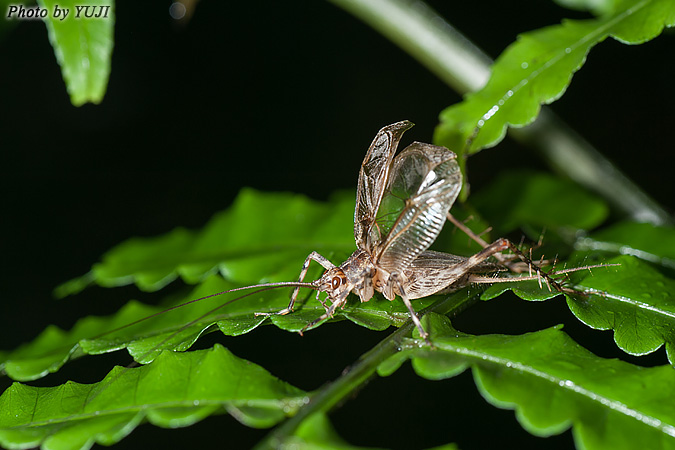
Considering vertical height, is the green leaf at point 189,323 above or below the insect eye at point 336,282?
below

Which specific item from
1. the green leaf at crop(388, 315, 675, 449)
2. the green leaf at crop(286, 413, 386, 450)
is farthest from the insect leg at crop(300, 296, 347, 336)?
the green leaf at crop(286, 413, 386, 450)

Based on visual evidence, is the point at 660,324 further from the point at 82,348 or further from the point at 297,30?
the point at 297,30

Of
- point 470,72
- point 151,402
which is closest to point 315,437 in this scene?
point 151,402

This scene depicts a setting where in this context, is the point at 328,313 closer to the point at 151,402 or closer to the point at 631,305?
the point at 151,402

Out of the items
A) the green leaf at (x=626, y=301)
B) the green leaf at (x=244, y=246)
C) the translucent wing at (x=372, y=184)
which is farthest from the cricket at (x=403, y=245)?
the green leaf at (x=244, y=246)

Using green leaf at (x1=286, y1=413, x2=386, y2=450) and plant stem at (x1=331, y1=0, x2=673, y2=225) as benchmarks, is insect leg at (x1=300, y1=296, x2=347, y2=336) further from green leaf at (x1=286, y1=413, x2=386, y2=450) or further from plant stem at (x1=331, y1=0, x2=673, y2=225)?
plant stem at (x1=331, y1=0, x2=673, y2=225)

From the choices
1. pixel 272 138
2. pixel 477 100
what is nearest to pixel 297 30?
pixel 272 138

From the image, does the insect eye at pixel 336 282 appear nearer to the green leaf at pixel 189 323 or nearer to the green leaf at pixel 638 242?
the green leaf at pixel 189 323
